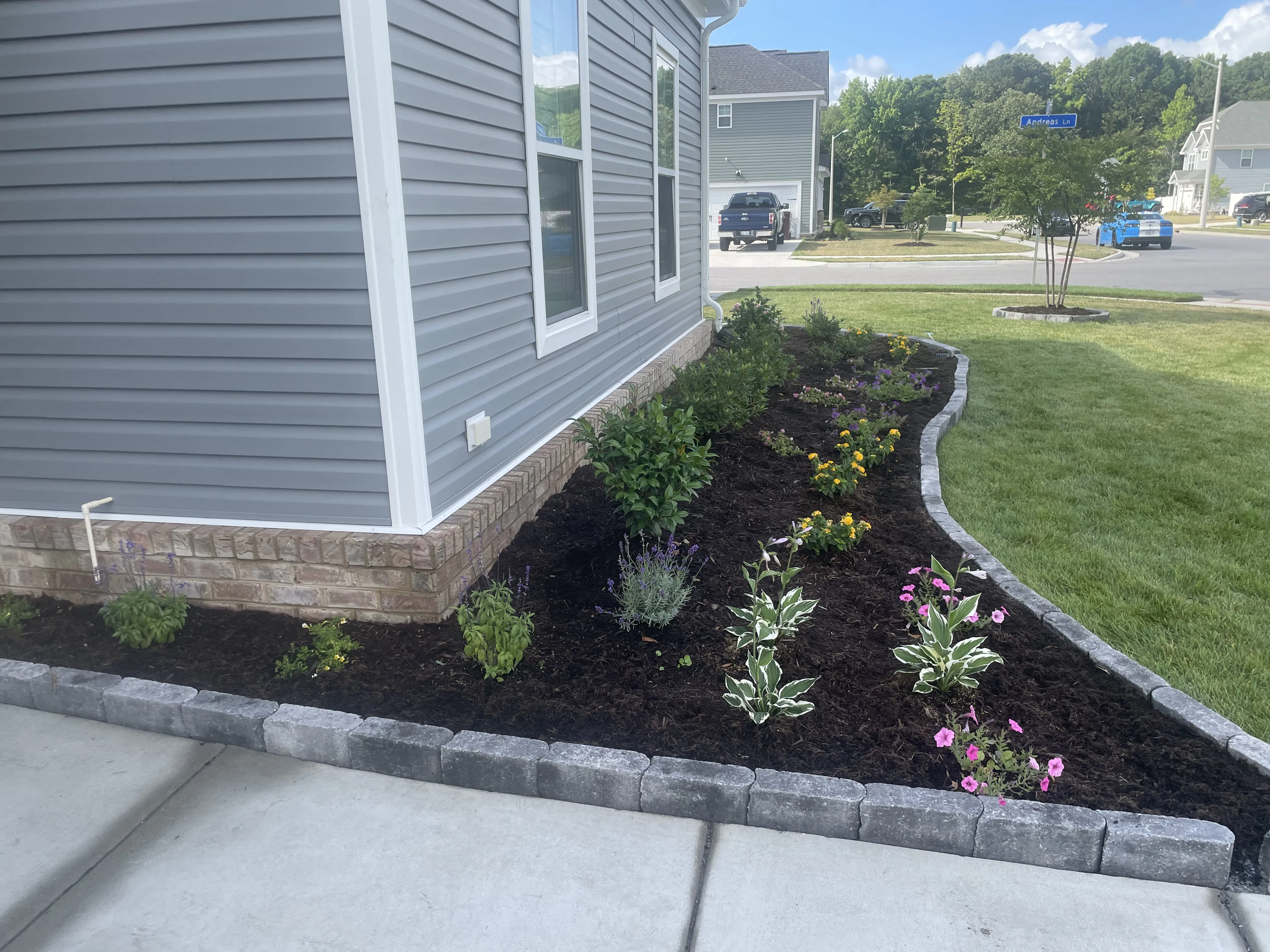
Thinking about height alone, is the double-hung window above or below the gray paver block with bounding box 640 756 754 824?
above

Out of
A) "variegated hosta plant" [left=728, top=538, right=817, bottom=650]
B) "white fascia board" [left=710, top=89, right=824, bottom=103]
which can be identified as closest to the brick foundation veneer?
"variegated hosta plant" [left=728, top=538, right=817, bottom=650]

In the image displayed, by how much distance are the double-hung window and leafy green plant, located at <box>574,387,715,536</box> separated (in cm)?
381

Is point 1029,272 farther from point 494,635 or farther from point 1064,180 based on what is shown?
point 494,635

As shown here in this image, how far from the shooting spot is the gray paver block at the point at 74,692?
313 centimetres

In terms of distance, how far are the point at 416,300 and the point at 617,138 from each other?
11.0 feet

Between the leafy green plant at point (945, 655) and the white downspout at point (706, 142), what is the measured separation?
6998mm

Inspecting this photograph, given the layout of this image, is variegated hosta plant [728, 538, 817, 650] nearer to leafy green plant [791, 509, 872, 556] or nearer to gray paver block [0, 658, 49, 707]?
leafy green plant [791, 509, 872, 556]

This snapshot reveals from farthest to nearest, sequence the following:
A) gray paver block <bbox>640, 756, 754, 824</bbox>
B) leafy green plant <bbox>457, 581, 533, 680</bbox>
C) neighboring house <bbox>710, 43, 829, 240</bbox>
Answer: neighboring house <bbox>710, 43, 829, 240</bbox> → leafy green plant <bbox>457, 581, 533, 680</bbox> → gray paver block <bbox>640, 756, 754, 824</bbox>

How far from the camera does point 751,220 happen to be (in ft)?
94.5

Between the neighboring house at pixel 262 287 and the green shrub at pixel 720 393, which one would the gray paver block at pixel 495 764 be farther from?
the green shrub at pixel 720 393

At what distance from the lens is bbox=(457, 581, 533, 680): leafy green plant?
3182 millimetres

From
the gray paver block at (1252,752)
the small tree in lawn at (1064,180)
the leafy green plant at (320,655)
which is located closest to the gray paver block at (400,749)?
the leafy green plant at (320,655)

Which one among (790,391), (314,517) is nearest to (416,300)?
(314,517)

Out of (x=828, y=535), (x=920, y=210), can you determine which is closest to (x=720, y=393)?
(x=828, y=535)
